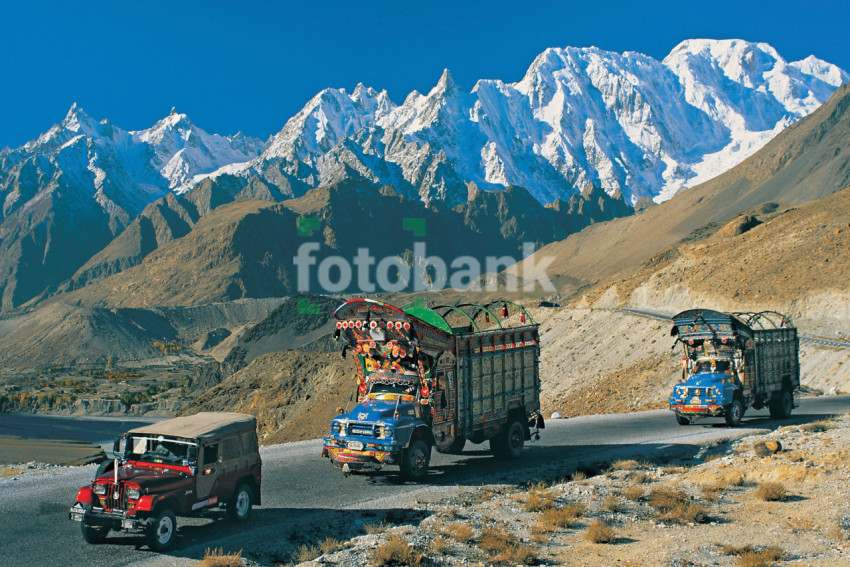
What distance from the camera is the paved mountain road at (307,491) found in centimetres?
Result: 1305

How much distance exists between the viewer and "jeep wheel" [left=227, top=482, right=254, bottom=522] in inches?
563

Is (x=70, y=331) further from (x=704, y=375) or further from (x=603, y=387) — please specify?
(x=704, y=375)

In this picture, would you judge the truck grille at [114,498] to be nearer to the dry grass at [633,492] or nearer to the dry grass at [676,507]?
the dry grass at [676,507]

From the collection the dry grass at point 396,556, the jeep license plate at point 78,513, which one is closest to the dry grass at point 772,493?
the dry grass at point 396,556

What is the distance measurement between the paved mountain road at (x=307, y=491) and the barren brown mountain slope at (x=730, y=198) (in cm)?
10857

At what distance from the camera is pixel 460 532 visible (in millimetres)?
13094

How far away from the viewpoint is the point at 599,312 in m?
63.2

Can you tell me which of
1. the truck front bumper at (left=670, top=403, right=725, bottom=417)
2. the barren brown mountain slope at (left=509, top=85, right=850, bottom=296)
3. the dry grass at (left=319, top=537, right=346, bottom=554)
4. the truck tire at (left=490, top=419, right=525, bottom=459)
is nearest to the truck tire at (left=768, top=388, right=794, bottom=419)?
the truck front bumper at (left=670, top=403, right=725, bottom=417)

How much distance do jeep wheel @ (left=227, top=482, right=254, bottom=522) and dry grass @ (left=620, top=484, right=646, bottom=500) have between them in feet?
A: 25.4

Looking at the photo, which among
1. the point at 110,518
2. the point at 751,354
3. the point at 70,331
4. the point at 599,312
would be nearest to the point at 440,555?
the point at 110,518

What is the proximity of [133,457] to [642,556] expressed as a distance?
8928 mm

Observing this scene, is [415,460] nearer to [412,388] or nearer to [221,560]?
[412,388]

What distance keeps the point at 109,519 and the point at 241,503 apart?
8.77ft

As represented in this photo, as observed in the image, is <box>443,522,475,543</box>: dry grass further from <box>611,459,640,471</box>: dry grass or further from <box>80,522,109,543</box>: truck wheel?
<box>611,459,640,471</box>: dry grass
